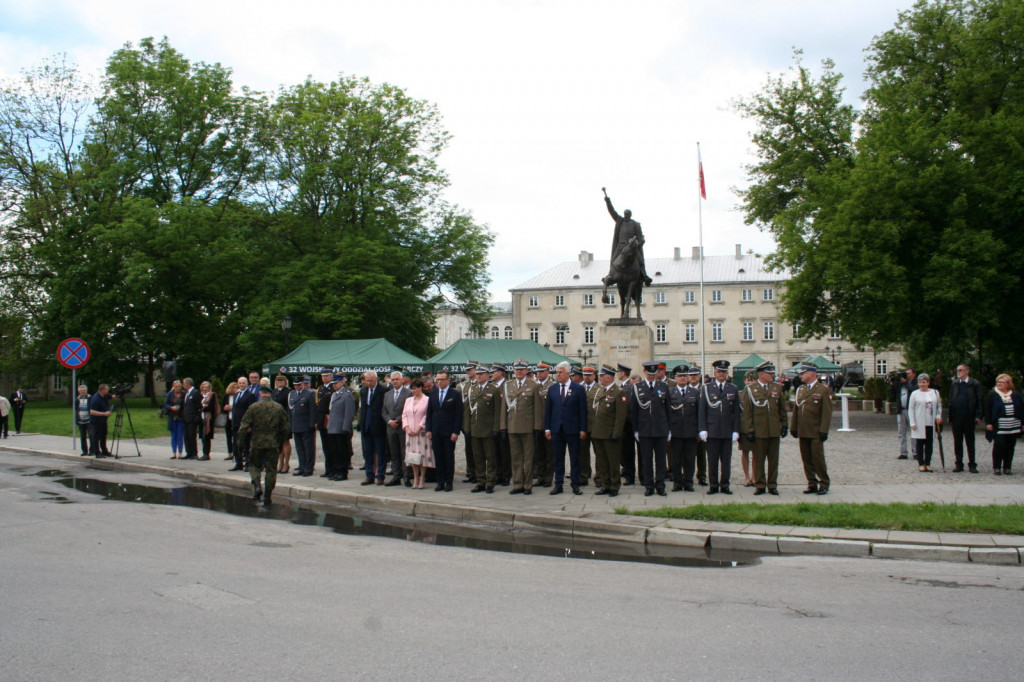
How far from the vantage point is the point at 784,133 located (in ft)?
107

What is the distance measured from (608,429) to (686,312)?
73284 millimetres

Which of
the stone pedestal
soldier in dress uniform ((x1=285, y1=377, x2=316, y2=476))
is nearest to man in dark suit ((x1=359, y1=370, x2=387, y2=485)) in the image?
soldier in dress uniform ((x1=285, y1=377, x2=316, y2=476))

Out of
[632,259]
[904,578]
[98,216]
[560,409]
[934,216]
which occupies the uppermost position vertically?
[98,216]

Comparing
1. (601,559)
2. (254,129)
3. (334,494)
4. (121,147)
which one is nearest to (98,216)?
(121,147)

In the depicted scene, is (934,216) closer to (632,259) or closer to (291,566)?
(632,259)

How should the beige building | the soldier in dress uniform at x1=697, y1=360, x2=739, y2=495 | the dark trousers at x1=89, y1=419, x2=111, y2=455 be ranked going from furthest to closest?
the beige building, the dark trousers at x1=89, y1=419, x2=111, y2=455, the soldier in dress uniform at x1=697, y1=360, x2=739, y2=495

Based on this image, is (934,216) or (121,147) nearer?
(934,216)

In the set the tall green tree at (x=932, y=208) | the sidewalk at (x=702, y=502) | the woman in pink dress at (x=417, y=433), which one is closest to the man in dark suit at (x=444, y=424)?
the woman in pink dress at (x=417, y=433)

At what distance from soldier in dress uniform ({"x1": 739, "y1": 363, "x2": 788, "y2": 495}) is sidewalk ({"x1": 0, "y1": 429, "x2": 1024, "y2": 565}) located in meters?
0.35

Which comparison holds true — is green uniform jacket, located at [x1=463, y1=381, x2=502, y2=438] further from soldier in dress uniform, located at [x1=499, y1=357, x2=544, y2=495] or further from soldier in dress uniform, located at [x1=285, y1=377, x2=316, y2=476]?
soldier in dress uniform, located at [x1=285, y1=377, x2=316, y2=476]

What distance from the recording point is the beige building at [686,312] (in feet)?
262

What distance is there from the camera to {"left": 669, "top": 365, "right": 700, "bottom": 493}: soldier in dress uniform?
1193 centimetres

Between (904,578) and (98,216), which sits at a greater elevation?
(98,216)

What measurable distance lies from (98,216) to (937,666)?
134 ft
